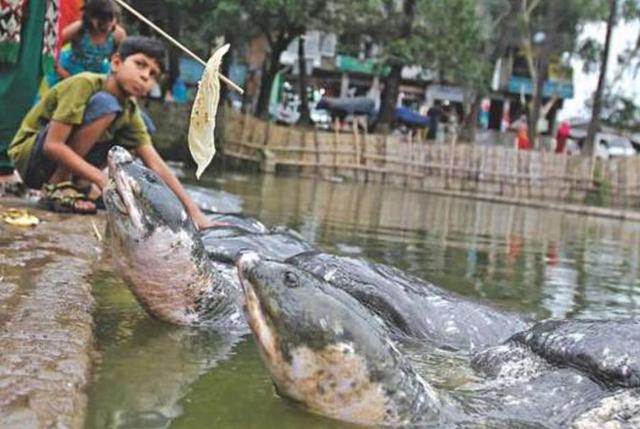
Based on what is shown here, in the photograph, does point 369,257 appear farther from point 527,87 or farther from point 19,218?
point 527,87

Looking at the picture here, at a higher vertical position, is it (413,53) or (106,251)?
(413,53)

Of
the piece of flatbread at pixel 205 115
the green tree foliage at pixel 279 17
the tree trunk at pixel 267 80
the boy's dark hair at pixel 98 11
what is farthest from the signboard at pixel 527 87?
the piece of flatbread at pixel 205 115

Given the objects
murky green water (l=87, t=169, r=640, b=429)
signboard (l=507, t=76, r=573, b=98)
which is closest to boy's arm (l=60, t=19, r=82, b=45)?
murky green water (l=87, t=169, r=640, b=429)

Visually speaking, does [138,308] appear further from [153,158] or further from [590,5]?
[590,5]

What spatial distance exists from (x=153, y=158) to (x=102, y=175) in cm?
43

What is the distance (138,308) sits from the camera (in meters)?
3.22

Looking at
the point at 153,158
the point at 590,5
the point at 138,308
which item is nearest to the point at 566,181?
the point at 590,5

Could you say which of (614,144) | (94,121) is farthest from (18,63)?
(614,144)

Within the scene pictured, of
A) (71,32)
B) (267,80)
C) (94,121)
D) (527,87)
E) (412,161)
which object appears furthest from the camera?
(527,87)

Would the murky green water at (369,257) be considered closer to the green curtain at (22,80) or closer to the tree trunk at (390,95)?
the green curtain at (22,80)

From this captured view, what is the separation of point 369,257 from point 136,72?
6.93 ft

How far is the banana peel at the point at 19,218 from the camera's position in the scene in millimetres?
3908

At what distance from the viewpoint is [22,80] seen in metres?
5.38

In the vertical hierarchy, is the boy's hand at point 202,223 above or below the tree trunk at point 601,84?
below
